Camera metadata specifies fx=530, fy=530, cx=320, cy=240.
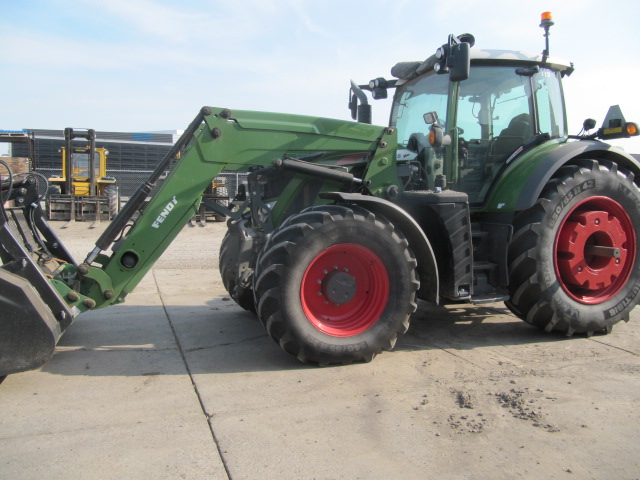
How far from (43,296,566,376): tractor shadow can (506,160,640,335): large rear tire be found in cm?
34

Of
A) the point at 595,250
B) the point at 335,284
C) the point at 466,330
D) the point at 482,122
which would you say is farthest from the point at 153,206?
the point at 595,250

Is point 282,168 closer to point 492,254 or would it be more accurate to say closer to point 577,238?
point 492,254

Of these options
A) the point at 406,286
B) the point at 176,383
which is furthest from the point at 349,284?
the point at 176,383

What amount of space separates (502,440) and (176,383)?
213cm

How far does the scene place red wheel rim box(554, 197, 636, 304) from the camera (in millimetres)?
4816

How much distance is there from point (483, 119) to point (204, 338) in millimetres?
3377

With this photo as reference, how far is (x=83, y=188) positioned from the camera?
1720cm

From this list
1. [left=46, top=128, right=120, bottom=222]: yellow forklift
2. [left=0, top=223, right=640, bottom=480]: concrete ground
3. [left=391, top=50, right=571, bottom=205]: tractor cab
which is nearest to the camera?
[left=0, top=223, right=640, bottom=480]: concrete ground

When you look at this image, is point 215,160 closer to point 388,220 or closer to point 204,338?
point 388,220

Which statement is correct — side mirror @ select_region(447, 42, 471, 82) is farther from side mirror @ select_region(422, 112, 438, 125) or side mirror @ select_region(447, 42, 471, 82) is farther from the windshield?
the windshield

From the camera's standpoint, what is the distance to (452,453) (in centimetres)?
275

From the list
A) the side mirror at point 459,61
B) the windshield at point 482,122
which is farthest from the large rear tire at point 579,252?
the side mirror at point 459,61

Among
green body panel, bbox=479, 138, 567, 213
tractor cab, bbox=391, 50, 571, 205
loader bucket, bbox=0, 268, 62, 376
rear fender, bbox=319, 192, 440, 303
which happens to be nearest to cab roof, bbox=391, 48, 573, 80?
tractor cab, bbox=391, 50, 571, 205

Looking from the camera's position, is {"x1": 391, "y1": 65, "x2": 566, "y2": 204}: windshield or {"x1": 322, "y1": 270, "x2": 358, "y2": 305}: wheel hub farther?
{"x1": 391, "y1": 65, "x2": 566, "y2": 204}: windshield
